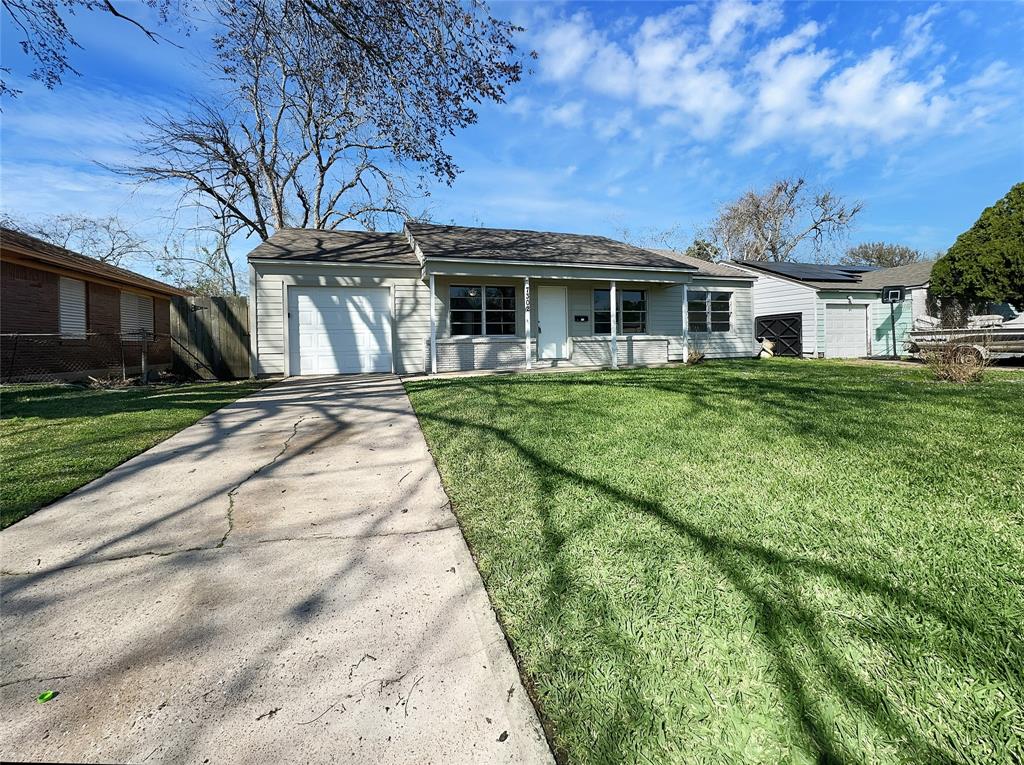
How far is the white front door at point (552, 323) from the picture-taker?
12305 millimetres

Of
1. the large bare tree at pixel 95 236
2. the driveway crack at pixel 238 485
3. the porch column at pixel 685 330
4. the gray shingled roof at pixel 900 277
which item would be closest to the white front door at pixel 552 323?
the porch column at pixel 685 330

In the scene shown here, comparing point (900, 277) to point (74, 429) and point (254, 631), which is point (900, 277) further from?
point (74, 429)

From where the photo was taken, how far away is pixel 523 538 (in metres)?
2.26

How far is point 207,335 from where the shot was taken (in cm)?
1031

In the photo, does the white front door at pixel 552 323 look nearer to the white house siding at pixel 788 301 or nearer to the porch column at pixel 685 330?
the porch column at pixel 685 330

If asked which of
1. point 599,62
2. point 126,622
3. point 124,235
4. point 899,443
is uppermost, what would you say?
point 124,235

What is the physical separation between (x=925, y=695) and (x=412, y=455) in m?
3.38

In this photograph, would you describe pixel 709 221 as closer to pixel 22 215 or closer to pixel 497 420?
pixel 497 420

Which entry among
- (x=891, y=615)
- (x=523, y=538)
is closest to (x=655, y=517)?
(x=523, y=538)

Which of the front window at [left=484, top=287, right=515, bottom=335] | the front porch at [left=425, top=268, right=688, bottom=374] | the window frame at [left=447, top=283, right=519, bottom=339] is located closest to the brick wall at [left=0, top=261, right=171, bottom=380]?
the window frame at [left=447, top=283, right=519, bottom=339]

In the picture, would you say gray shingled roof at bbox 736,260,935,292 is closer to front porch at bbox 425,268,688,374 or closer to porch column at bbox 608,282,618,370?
front porch at bbox 425,268,688,374

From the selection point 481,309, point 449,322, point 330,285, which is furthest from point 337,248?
point 481,309

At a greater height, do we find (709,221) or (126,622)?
(709,221)

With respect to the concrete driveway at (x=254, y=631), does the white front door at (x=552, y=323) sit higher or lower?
higher
